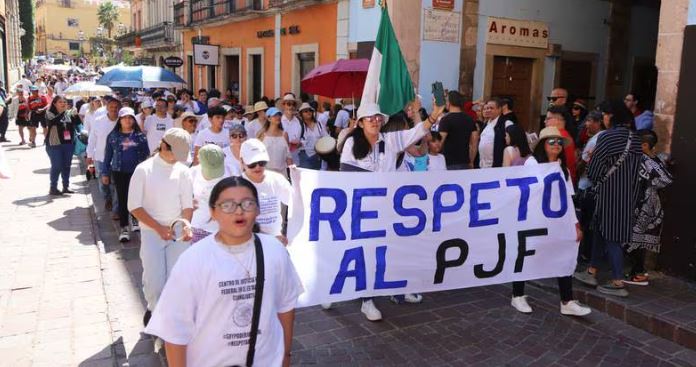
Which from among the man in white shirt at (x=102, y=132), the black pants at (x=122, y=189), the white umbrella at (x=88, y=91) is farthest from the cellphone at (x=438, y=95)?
the white umbrella at (x=88, y=91)

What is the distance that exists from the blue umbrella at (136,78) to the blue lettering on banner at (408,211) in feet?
31.0

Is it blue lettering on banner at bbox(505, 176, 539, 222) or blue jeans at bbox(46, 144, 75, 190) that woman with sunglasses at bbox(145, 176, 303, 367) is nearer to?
blue lettering on banner at bbox(505, 176, 539, 222)

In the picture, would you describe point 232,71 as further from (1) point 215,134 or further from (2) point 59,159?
(1) point 215,134

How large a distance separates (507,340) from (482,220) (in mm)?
997

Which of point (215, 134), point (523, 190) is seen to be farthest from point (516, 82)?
point (523, 190)

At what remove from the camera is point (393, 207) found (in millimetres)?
4902

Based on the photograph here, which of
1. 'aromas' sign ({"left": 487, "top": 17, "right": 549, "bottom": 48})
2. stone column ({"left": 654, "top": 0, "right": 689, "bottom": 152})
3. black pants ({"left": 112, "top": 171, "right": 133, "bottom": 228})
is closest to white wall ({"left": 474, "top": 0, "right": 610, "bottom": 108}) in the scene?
'aromas' sign ({"left": 487, "top": 17, "right": 549, "bottom": 48})

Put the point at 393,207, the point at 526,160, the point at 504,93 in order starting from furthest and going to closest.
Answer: the point at 504,93 → the point at 526,160 → the point at 393,207

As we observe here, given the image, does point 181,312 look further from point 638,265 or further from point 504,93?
point 504,93

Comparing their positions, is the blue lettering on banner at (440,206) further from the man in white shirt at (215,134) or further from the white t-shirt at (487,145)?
the man in white shirt at (215,134)

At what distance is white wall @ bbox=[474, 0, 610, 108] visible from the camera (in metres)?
11.9

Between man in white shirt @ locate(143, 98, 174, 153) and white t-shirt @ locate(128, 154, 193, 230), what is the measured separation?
4.97 metres

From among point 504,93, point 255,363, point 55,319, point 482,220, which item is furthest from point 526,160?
point 504,93

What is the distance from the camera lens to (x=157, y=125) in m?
9.30
